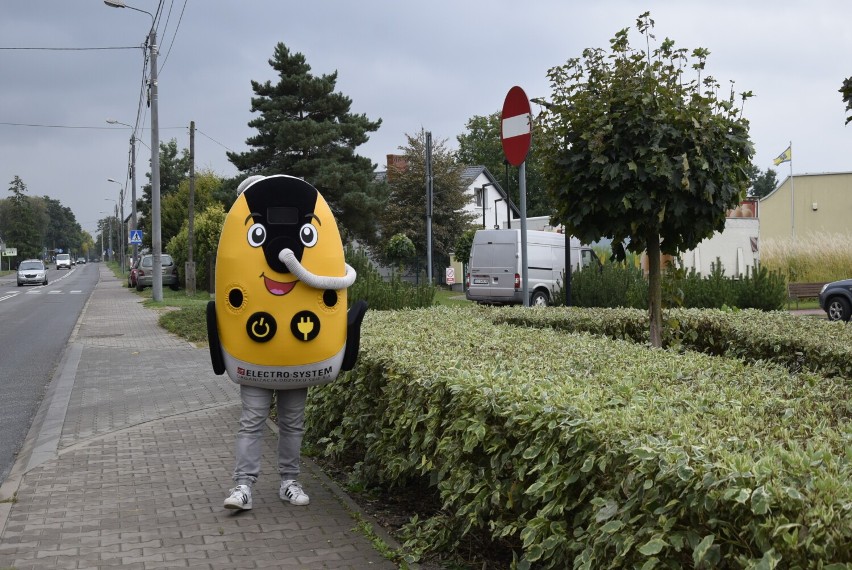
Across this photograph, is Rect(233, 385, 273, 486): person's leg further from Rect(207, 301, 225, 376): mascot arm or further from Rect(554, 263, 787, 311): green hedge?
Rect(554, 263, 787, 311): green hedge

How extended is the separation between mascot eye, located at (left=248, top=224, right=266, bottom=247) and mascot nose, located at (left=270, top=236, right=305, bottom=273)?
5 cm

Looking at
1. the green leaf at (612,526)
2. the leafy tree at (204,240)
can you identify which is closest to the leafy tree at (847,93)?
the green leaf at (612,526)

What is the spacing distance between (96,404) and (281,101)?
3552 cm

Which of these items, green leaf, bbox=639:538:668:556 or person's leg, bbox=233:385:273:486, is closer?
green leaf, bbox=639:538:668:556

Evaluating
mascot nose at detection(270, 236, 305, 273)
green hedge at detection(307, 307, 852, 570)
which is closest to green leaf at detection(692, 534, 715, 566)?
green hedge at detection(307, 307, 852, 570)

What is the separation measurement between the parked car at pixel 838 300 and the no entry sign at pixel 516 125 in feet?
49.0

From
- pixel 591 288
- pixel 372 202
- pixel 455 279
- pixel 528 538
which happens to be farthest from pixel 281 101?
pixel 528 538

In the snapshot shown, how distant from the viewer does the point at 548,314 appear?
9062 millimetres

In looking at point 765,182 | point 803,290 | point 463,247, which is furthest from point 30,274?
point 765,182

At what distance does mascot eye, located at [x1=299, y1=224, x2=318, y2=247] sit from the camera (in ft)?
16.5

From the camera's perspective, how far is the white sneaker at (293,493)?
5.28 meters

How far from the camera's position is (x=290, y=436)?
5391mm

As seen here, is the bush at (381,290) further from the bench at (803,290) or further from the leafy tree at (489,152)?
the leafy tree at (489,152)

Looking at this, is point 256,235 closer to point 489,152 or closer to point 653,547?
point 653,547
